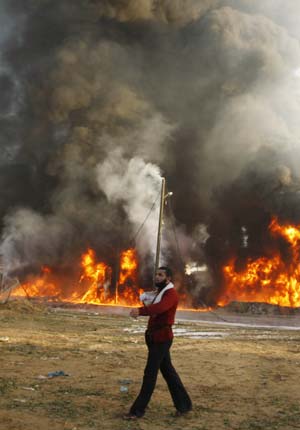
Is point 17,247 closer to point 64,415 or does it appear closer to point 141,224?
point 141,224

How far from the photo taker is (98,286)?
153ft

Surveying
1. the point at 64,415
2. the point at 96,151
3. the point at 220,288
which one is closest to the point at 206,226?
the point at 220,288

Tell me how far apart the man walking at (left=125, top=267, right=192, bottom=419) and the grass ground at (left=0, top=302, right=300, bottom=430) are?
20 centimetres

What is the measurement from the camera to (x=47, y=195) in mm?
53875

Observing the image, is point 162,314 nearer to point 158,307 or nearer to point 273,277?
point 158,307

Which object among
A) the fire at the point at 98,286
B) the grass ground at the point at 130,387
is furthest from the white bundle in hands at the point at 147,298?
the fire at the point at 98,286

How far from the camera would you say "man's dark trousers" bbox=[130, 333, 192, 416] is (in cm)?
517

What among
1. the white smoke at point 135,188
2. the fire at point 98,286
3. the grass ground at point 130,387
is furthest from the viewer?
the white smoke at point 135,188

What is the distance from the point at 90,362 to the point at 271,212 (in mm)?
38325

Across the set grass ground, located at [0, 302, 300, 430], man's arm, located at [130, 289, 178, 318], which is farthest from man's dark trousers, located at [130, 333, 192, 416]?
man's arm, located at [130, 289, 178, 318]

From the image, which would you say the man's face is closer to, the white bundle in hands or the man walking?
the man walking

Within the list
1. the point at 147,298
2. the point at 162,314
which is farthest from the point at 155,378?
the point at 147,298

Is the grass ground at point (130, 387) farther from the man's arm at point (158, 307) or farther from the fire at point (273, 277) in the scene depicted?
the fire at point (273, 277)

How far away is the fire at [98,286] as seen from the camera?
150 ft
